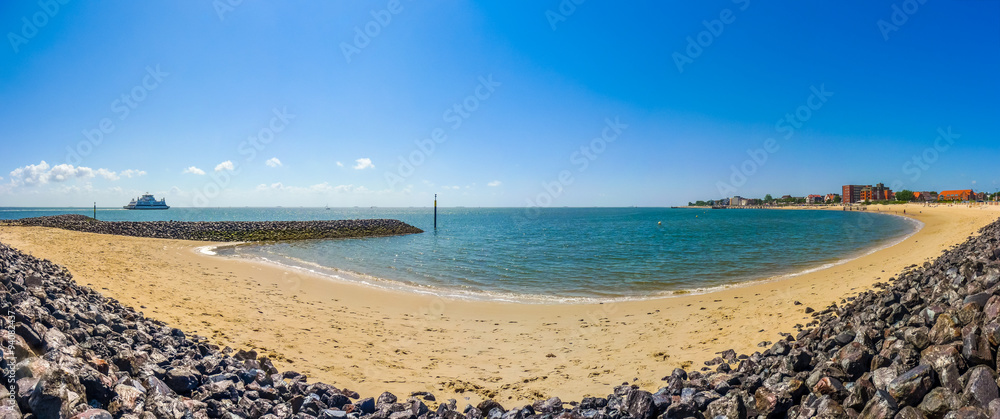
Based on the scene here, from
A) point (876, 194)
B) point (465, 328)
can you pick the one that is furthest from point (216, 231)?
point (876, 194)

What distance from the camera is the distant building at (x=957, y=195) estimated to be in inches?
6721

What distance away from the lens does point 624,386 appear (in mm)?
6277

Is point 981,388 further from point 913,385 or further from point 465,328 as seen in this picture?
point 465,328

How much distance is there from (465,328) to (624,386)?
18.5 ft

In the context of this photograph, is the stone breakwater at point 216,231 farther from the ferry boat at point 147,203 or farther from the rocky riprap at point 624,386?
the ferry boat at point 147,203

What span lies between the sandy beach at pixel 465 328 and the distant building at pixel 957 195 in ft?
772

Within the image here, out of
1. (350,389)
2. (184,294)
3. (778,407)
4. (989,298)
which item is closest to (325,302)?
(184,294)

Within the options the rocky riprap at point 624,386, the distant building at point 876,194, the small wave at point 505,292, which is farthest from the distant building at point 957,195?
the rocky riprap at point 624,386

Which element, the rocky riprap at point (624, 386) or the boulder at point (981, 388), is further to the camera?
the rocky riprap at point (624, 386)

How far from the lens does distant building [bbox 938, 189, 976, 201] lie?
17071 cm

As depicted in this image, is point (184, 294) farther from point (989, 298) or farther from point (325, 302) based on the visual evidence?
point (989, 298)

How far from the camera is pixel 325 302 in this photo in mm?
13586

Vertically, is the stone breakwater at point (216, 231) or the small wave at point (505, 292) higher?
the stone breakwater at point (216, 231)

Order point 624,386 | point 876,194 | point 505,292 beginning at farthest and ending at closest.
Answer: point 876,194 → point 505,292 → point 624,386
